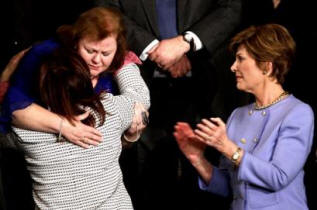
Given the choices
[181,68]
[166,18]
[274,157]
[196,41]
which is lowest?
[274,157]

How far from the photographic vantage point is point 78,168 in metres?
2.25

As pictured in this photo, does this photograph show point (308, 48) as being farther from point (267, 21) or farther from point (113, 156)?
point (113, 156)

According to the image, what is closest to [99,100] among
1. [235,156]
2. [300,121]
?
[235,156]

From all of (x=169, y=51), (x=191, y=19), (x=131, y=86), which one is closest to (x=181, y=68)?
(x=169, y=51)

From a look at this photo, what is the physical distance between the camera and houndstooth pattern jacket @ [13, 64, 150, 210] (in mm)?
2244

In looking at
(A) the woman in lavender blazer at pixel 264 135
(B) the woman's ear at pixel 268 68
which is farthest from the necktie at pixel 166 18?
(B) the woman's ear at pixel 268 68

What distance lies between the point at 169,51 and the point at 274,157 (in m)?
0.74

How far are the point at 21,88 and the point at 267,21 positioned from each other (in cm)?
151

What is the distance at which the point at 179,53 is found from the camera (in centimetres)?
294

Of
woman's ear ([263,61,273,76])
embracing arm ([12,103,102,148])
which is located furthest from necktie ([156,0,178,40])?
embracing arm ([12,103,102,148])

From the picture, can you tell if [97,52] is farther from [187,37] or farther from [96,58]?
[187,37]

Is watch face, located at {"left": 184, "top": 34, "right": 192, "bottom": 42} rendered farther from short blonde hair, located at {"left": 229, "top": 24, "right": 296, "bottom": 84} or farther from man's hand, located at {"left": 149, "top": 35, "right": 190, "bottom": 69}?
short blonde hair, located at {"left": 229, "top": 24, "right": 296, "bottom": 84}

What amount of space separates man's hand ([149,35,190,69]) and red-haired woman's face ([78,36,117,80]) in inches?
17.5

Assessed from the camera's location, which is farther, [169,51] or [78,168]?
[169,51]
